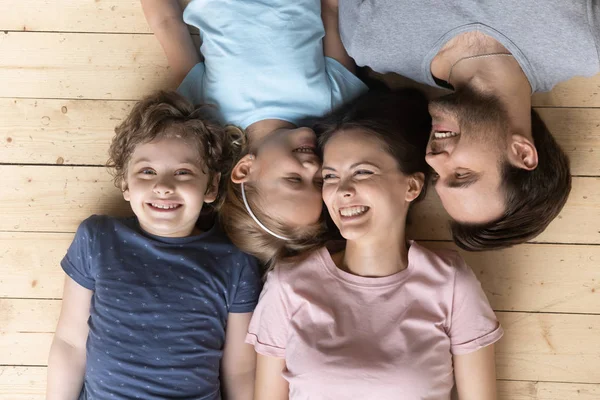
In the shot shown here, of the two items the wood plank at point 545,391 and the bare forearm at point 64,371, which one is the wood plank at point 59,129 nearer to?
the bare forearm at point 64,371

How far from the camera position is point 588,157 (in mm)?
1487

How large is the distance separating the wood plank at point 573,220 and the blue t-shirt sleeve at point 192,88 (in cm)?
65

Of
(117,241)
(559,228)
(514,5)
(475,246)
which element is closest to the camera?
(514,5)

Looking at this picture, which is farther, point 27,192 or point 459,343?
point 27,192

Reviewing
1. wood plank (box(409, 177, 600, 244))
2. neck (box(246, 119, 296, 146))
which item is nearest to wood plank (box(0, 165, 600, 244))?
wood plank (box(409, 177, 600, 244))

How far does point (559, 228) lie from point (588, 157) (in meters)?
0.20

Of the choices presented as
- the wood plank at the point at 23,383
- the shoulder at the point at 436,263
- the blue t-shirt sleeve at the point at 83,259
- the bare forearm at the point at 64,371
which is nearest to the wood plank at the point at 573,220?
the shoulder at the point at 436,263

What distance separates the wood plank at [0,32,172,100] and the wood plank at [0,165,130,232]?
0.21 meters

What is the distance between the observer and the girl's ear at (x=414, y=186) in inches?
51.6

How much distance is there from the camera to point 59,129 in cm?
151

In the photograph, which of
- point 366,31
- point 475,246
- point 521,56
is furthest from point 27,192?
point 521,56

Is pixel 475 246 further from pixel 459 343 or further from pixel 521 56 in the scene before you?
pixel 521 56

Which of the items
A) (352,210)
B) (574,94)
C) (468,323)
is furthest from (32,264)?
(574,94)

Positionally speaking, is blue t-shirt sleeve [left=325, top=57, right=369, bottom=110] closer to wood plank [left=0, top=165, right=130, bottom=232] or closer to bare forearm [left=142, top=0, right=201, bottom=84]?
→ bare forearm [left=142, top=0, right=201, bottom=84]
